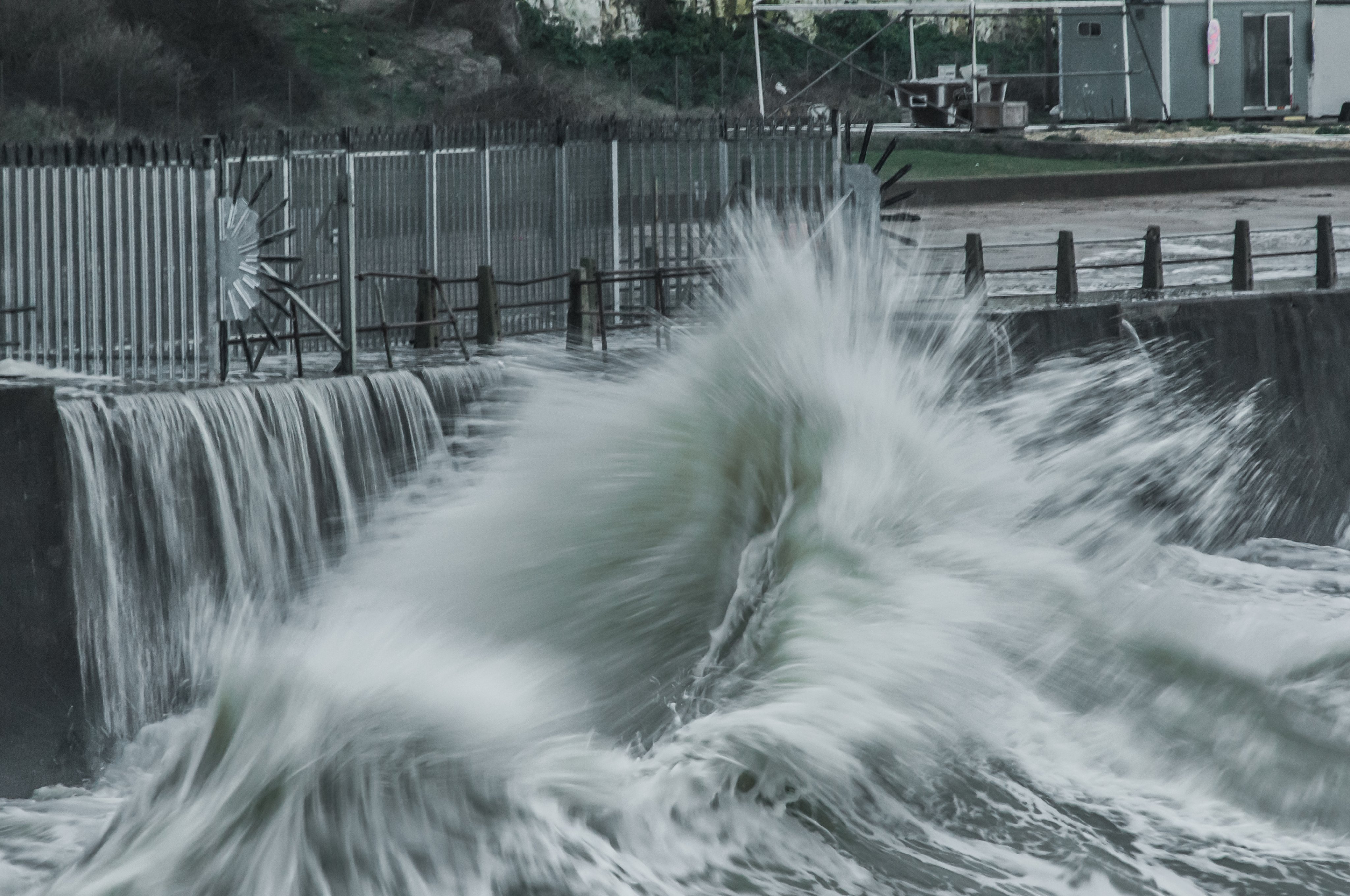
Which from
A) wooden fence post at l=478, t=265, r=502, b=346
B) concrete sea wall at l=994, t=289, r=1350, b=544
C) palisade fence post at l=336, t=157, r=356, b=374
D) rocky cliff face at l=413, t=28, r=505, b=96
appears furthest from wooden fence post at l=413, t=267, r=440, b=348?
rocky cliff face at l=413, t=28, r=505, b=96

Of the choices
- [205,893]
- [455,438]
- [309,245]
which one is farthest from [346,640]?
[309,245]

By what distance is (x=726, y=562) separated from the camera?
809 cm

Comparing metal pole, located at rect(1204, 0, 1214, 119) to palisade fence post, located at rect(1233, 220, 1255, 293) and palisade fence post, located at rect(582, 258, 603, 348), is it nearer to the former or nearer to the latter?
palisade fence post, located at rect(1233, 220, 1255, 293)

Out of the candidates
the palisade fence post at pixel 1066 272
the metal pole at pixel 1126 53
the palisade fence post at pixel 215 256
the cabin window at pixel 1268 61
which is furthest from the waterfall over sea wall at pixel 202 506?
the cabin window at pixel 1268 61

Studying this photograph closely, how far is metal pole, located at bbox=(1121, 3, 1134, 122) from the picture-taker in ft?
118

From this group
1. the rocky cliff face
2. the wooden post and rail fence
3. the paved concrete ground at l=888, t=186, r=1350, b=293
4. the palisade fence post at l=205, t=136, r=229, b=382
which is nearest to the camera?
the palisade fence post at l=205, t=136, r=229, b=382

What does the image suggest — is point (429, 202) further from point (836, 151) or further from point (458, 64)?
point (458, 64)

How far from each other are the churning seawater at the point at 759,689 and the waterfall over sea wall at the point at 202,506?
1817 mm

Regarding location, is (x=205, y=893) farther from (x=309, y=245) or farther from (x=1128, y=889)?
(x=309, y=245)

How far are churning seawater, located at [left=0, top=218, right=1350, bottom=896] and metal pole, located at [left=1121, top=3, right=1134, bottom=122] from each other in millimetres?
27800

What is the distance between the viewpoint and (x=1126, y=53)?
3647 cm

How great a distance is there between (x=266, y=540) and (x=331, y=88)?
2532 centimetres

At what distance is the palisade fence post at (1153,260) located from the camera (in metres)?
19.4

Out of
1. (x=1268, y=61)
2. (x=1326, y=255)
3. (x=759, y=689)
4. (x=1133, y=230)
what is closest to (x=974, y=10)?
(x=1268, y=61)
